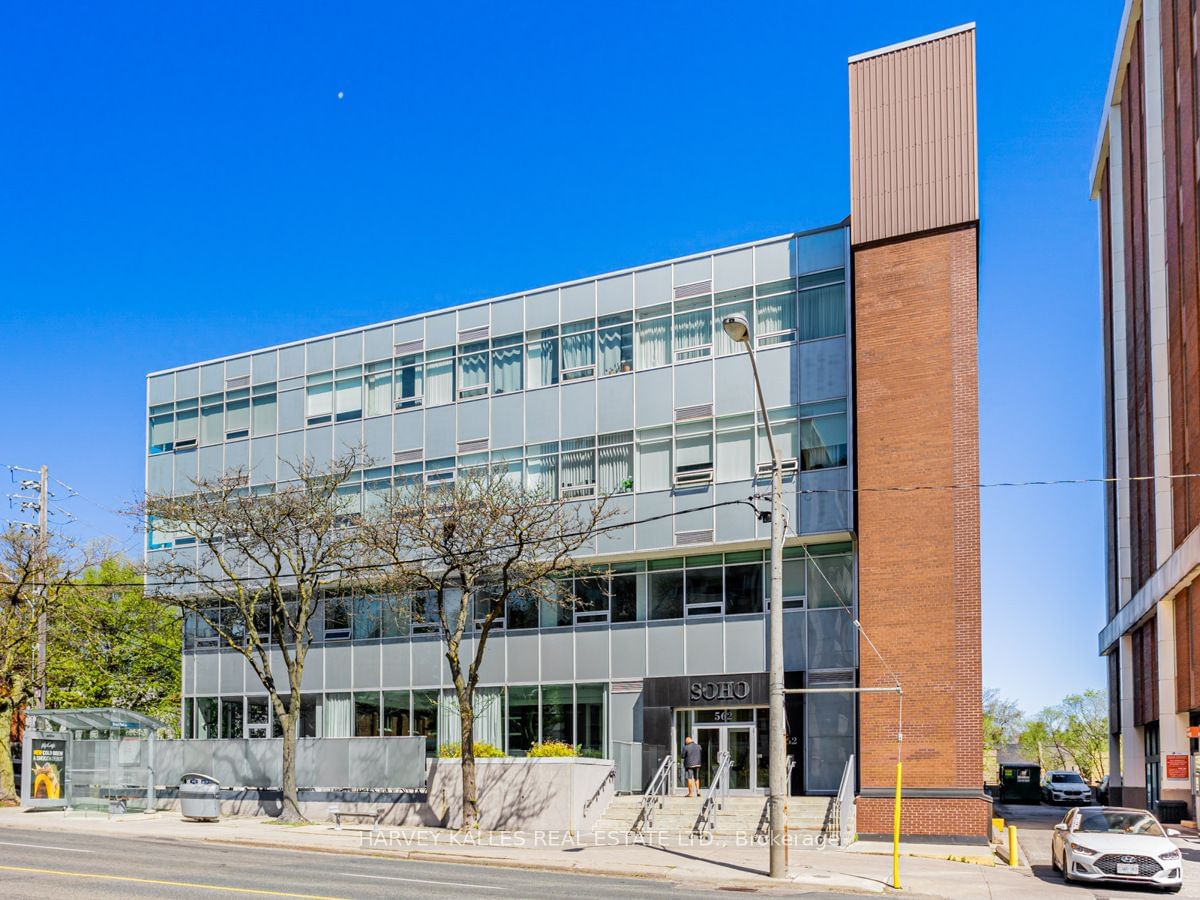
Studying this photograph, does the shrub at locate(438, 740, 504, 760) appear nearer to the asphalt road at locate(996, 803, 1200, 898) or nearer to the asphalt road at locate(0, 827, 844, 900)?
the asphalt road at locate(0, 827, 844, 900)

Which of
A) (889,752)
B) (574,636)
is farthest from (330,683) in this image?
(889,752)

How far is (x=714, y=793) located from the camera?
102 ft

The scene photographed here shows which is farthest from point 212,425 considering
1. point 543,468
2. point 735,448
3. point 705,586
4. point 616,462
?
point 735,448

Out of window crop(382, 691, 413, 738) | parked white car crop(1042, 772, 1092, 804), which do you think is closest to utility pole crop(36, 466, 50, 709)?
window crop(382, 691, 413, 738)

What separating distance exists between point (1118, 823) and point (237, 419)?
104ft

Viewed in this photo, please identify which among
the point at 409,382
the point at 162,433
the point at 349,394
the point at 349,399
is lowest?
the point at 162,433

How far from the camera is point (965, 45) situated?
31.5 metres

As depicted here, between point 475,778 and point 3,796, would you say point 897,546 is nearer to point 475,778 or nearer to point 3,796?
point 475,778

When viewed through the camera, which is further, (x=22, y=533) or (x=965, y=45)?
(x=22, y=533)

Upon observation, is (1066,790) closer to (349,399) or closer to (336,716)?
(336,716)

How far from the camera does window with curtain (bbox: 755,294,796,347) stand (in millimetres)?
33781

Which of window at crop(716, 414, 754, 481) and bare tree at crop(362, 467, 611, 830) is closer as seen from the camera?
bare tree at crop(362, 467, 611, 830)

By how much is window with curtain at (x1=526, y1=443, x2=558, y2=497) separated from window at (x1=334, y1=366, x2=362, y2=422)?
7.00 metres

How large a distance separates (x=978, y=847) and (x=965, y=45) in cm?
1922
